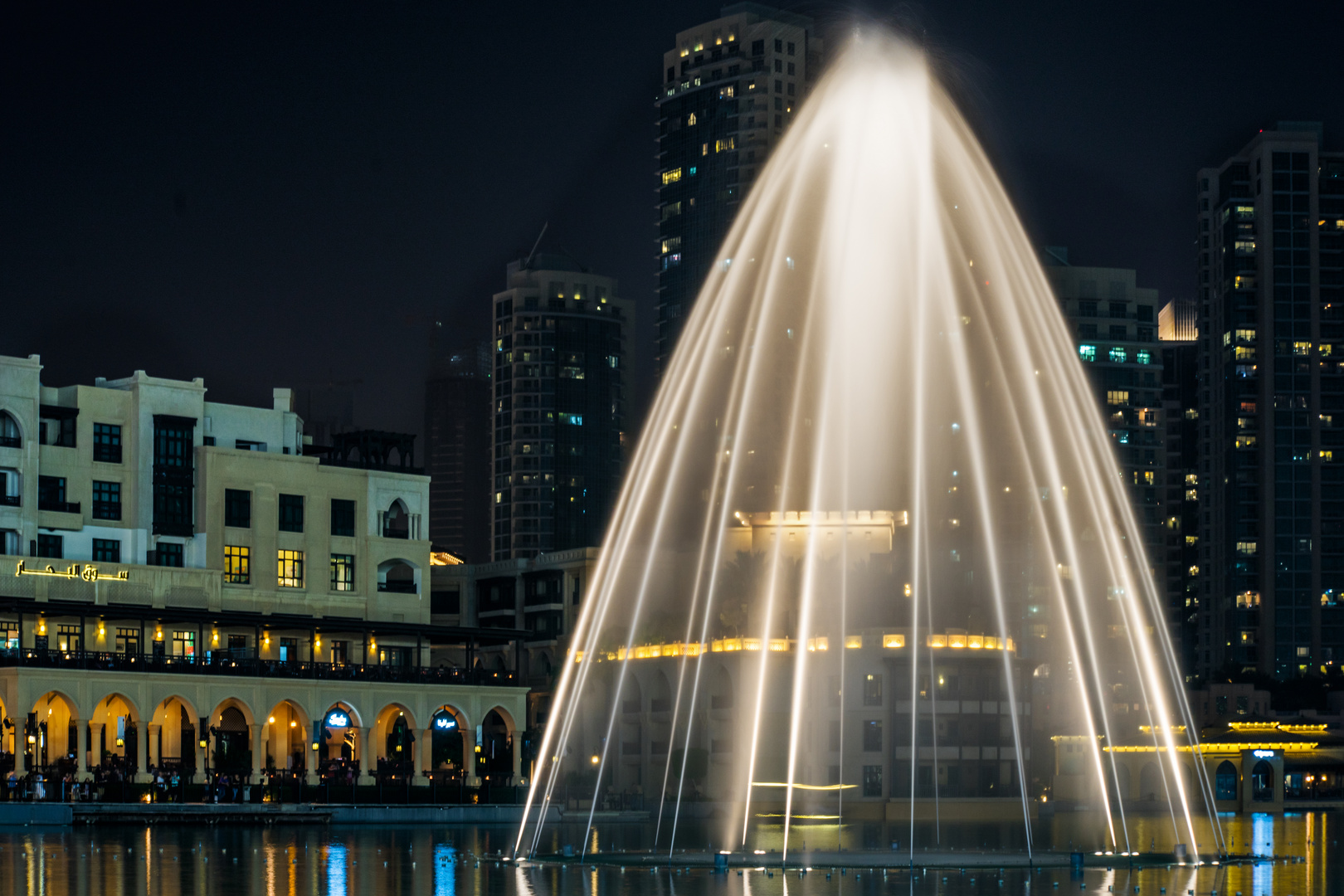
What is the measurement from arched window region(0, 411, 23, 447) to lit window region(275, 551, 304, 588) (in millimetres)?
19123

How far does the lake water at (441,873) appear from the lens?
46250 millimetres

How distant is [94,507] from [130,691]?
17.1m

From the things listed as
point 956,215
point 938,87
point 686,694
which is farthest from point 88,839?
point 956,215

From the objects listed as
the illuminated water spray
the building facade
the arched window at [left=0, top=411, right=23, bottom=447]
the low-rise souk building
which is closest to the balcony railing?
the building facade

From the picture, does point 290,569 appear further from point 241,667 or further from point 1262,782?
point 1262,782

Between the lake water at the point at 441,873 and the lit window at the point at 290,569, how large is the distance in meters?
43.5

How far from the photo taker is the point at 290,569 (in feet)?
404

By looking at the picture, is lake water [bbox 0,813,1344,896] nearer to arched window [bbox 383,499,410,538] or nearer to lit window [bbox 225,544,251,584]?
lit window [bbox 225,544,251,584]

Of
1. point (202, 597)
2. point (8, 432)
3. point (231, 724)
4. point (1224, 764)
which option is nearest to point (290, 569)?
point (202, 597)

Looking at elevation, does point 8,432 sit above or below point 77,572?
above

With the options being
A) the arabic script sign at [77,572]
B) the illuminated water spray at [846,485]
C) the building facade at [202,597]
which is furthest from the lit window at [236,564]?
the illuminated water spray at [846,485]

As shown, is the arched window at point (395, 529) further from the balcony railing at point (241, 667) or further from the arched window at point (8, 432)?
the arched window at point (8, 432)

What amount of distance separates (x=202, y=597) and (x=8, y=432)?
15915 mm

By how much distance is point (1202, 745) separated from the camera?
461ft
